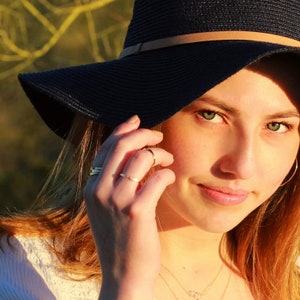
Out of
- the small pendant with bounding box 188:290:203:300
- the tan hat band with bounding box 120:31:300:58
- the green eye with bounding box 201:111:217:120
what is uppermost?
the tan hat band with bounding box 120:31:300:58

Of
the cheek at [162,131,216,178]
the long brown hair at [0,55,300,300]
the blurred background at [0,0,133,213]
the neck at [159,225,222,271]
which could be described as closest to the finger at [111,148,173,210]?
the cheek at [162,131,216,178]

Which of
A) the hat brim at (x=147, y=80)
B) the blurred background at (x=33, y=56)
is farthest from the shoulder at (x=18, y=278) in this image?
the blurred background at (x=33, y=56)

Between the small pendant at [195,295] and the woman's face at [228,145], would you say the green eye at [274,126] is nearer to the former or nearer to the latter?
the woman's face at [228,145]

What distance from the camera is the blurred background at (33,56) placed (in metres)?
5.57

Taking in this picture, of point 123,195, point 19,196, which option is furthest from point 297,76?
point 19,196

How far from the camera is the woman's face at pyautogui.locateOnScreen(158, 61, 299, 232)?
190cm

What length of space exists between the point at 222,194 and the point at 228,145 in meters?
0.15

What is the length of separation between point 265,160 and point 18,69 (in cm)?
391

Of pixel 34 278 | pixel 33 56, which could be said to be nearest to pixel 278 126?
pixel 34 278

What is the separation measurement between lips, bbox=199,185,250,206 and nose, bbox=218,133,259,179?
5 cm

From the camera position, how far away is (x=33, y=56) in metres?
5.63

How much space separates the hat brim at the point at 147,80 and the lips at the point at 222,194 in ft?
0.91

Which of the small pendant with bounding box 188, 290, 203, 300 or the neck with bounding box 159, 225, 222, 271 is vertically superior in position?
the neck with bounding box 159, 225, 222, 271

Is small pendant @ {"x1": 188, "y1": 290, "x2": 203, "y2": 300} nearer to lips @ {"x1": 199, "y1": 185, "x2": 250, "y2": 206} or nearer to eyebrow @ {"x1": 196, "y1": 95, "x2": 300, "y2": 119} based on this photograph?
lips @ {"x1": 199, "y1": 185, "x2": 250, "y2": 206}
